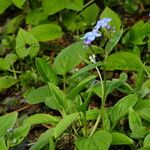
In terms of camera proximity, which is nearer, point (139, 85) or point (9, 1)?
point (139, 85)

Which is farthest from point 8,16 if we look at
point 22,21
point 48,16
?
point 48,16

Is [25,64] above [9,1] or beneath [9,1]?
beneath

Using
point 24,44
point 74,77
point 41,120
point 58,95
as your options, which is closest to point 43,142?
point 41,120

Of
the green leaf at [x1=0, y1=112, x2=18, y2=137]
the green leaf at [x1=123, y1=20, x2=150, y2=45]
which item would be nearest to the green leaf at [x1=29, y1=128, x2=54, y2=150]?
the green leaf at [x1=0, y1=112, x2=18, y2=137]

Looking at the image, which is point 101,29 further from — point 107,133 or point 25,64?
point 25,64

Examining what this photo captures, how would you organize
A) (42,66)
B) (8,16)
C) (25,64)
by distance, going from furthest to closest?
(8,16)
(25,64)
(42,66)

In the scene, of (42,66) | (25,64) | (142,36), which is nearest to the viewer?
(42,66)
